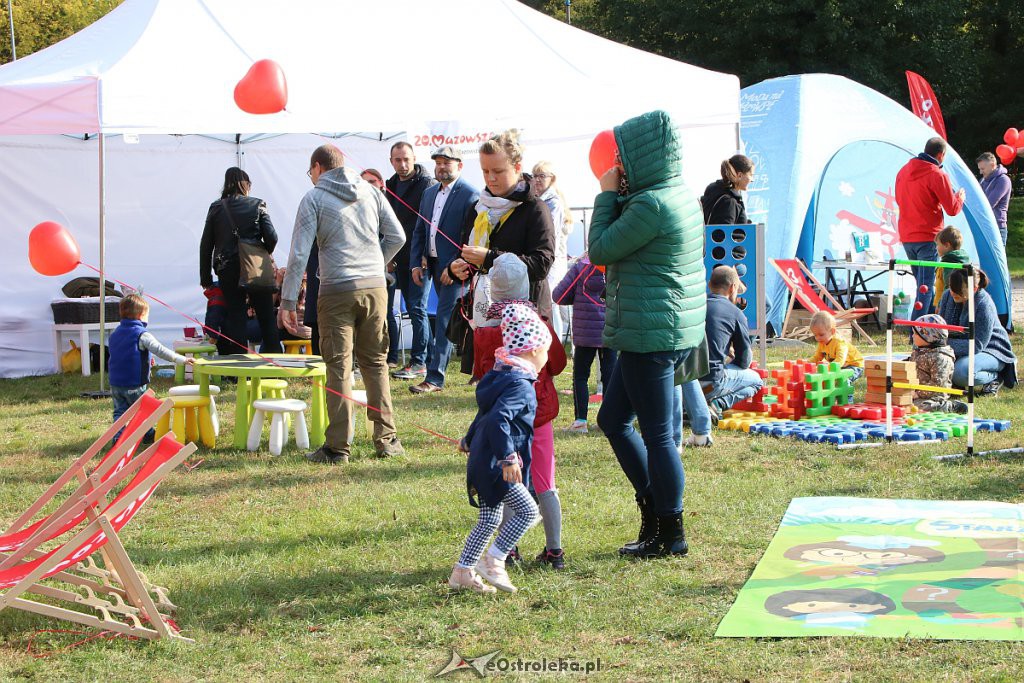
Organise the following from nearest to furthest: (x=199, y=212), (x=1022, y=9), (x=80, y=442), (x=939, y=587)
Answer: (x=939, y=587) → (x=80, y=442) → (x=199, y=212) → (x=1022, y=9)

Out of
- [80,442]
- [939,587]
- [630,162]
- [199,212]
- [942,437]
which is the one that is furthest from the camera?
[199,212]

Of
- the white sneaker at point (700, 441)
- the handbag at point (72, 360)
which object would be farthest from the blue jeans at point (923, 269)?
the handbag at point (72, 360)

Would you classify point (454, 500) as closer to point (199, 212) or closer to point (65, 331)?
point (65, 331)

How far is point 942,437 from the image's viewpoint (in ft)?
23.5

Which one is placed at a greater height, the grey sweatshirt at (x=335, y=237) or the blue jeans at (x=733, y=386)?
the grey sweatshirt at (x=335, y=237)

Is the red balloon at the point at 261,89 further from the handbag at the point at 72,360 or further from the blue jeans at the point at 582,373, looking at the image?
the handbag at the point at 72,360

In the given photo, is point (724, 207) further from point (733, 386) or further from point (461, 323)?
point (461, 323)

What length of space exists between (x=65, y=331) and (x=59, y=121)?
3484mm

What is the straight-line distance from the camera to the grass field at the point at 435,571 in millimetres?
3773

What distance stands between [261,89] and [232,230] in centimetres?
167

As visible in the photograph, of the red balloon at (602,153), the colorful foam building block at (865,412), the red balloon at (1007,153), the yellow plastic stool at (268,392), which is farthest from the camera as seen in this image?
the red balloon at (1007,153)

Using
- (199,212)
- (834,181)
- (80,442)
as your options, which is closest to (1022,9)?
(834,181)

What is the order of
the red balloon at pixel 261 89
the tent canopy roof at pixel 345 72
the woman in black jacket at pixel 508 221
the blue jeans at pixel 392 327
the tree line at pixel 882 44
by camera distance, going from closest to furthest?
the woman in black jacket at pixel 508 221 → the red balloon at pixel 261 89 → the tent canopy roof at pixel 345 72 → the blue jeans at pixel 392 327 → the tree line at pixel 882 44
